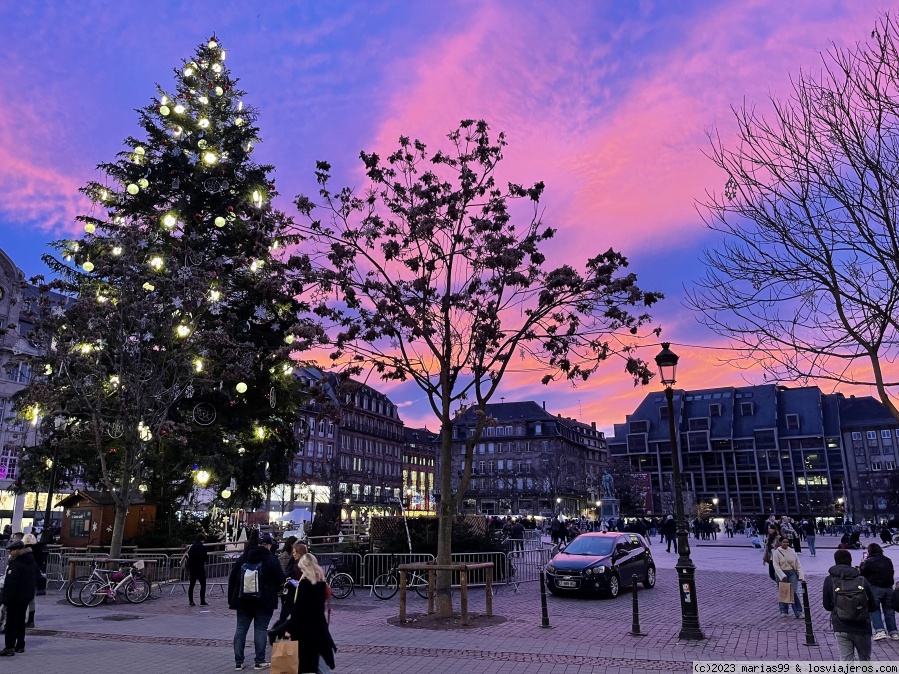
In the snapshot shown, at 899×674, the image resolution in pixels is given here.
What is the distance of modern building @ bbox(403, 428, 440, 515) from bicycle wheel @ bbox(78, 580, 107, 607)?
10307 centimetres

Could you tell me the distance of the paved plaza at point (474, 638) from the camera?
9.37 m

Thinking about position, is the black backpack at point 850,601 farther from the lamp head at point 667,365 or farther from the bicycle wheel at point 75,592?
the bicycle wheel at point 75,592

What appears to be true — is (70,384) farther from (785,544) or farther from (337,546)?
(785,544)

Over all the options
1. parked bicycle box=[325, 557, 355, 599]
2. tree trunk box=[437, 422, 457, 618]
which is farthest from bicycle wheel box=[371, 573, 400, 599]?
tree trunk box=[437, 422, 457, 618]

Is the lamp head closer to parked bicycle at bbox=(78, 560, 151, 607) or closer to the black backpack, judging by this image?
the black backpack

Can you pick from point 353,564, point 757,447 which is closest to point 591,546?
point 353,564

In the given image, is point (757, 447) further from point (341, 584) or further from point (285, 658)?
point (285, 658)

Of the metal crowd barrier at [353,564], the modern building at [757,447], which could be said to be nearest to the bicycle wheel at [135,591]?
the metal crowd barrier at [353,564]

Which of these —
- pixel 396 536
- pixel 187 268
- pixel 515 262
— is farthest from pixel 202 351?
pixel 515 262

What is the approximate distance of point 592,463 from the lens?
133 m

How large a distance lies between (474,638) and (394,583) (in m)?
7.35

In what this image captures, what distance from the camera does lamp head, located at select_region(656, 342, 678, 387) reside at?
1305cm

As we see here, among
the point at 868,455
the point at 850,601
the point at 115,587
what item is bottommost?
the point at 115,587

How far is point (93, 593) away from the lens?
53.6 feet
